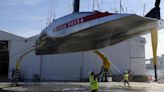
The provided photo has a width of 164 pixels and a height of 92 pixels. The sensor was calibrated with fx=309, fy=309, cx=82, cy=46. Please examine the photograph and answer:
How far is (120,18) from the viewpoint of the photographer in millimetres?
17203

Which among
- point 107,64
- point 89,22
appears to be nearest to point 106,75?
point 107,64

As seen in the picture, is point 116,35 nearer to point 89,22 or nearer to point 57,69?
point 89,22

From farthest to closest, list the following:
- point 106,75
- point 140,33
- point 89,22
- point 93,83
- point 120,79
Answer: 1. point 120,79
2. point 106,75
3. point 140,33
4. point 89,22
5. point 93,83

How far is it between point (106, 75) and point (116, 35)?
838 centimetres

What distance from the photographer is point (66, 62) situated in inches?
1549

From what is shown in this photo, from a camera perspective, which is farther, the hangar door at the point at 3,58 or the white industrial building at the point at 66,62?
the hangar door at the point at 3,58

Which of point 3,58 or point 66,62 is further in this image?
point 3,58

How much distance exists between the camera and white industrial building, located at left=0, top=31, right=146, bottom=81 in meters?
38.9

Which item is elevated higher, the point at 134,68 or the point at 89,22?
the point at 89,22

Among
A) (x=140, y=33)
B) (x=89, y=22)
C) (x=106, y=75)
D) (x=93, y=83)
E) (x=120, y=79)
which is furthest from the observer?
(x=120, y=79)

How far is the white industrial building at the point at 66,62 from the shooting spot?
38938mm

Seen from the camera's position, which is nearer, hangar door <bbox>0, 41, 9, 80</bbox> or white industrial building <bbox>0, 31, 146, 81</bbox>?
white industrial building <bbox>0, 31, 146, 81</bbox>

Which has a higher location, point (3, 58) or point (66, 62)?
point (3, 58)

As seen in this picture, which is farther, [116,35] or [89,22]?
[116,35]
